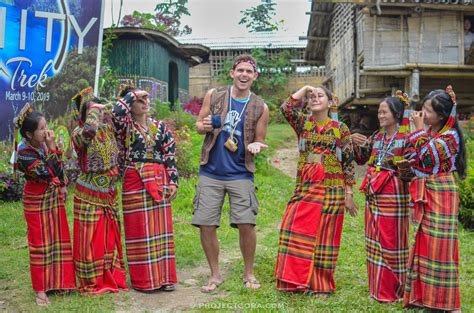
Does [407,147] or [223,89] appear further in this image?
[223,89]

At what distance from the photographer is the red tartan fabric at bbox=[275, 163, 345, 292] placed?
13.7 feet

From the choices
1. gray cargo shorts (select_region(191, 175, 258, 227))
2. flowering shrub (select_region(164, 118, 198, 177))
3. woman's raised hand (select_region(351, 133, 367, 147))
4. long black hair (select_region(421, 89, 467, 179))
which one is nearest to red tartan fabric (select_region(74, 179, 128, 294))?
gray cargo shorts (select_region(191, 175, 258, 227))

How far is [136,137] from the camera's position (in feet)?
14.1

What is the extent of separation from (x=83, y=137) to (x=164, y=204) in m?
0.87

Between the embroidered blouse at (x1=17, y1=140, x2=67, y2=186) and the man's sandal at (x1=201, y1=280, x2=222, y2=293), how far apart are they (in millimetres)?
1480

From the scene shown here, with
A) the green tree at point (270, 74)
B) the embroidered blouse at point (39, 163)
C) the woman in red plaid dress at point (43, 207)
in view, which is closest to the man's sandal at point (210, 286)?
the woman in red plaid dress at point (43, 207)

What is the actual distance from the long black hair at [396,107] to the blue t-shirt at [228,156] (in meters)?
1.17

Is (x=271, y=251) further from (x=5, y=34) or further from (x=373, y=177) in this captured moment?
(x=5, y=34)

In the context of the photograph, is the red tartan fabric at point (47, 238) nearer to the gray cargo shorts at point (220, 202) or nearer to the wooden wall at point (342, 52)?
the gray cargo shorts at point (220, 202)

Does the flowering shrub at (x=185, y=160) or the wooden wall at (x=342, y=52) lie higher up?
the wooden wall at (x=342, y=52)

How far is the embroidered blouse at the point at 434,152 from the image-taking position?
146 inches

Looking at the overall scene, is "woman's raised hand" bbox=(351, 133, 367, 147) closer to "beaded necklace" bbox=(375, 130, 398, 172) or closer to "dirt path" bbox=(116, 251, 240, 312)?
"beaded necklace" bbox=(375, 130, 398, 172)

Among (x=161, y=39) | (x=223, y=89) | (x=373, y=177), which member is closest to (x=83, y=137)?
(x=223, y=89)

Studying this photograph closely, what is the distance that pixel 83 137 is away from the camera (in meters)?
4.04
